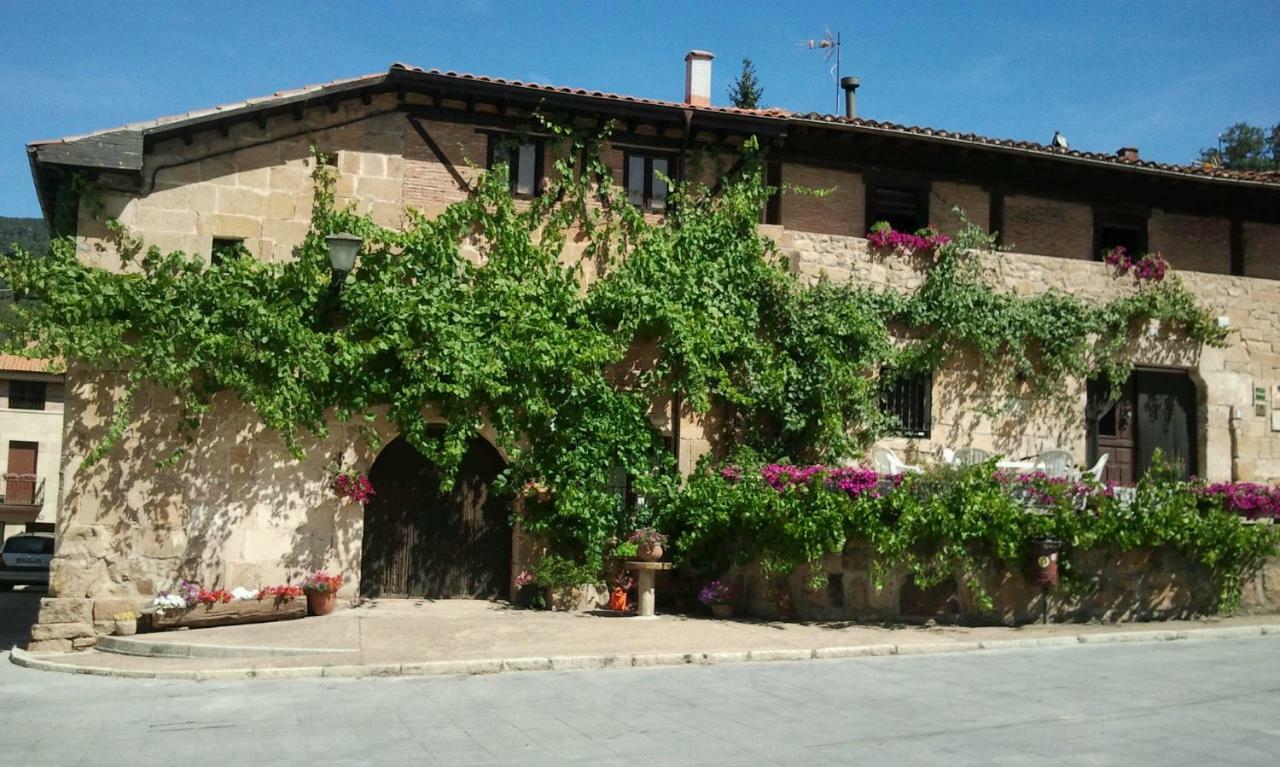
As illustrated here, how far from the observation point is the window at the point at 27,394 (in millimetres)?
42281

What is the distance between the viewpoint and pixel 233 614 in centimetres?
1317

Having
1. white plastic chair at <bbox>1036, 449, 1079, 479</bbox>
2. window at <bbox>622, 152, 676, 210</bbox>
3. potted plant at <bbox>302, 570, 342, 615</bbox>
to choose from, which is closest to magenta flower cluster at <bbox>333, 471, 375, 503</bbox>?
potted plant at <bbox>302, 570, 342, 615</bbox>

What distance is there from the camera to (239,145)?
14812 mm

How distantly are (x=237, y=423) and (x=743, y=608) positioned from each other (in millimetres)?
6875

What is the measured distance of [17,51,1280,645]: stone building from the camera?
555 inches

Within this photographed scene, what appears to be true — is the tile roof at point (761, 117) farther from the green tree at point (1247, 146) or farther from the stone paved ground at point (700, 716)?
the green tree at point (1247, 146)

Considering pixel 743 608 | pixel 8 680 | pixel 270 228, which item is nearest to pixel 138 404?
pixel 270 228

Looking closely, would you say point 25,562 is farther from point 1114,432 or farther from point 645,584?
point 1114,432

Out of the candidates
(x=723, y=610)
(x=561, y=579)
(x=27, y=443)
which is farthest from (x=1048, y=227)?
(x=27, y=443)

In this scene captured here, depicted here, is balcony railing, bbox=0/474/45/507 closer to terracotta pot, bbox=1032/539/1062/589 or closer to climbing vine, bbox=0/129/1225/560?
climbing vine, bbox=0/129/1225/560

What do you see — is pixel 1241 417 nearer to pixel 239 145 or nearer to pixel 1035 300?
pixel 1035 300

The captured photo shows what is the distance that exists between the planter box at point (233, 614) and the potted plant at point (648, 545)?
13.4 ft

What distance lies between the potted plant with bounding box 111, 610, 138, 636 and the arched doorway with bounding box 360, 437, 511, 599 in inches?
112

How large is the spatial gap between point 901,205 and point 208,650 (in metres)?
12.0
